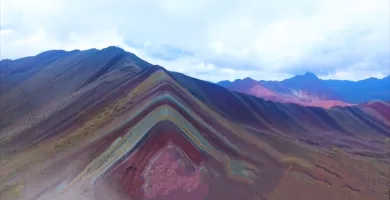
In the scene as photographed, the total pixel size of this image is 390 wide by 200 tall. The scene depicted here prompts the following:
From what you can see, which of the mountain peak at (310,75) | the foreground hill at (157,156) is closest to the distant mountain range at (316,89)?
the mountain peak at (310,75)

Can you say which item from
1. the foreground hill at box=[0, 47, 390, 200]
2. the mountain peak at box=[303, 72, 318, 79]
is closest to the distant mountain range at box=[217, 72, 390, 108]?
the mountain peak at box=[303, 72, 318, 79]

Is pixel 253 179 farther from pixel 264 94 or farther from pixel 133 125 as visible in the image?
pixel 264 94

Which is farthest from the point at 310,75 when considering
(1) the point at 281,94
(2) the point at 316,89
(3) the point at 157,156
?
(3) the point at 157,156

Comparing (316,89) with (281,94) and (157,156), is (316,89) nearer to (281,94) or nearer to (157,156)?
(281,94)

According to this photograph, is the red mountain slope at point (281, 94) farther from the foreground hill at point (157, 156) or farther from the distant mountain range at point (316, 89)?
the foreground hill at point (157, 156)

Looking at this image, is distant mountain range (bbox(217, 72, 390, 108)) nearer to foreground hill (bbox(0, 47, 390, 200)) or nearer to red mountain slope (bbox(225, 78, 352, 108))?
red mountain slope (bbox(225, 78, 352, 108))

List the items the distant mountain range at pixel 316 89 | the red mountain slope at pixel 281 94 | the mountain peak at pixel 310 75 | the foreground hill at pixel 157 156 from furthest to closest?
1. the mountain peak at pixel 310 75
2. the distant mountain range at pixel 316 89
3. the red mountain slope at pixel 281 94
4. the foreground hill at pixel 157 156

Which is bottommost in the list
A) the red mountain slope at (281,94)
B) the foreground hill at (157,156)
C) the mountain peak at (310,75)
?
the foreground hill at (157,156)

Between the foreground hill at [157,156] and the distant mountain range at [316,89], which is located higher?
the distant mountain range at [316,89]

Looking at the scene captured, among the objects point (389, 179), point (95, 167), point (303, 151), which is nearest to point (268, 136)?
point (303, 151)
